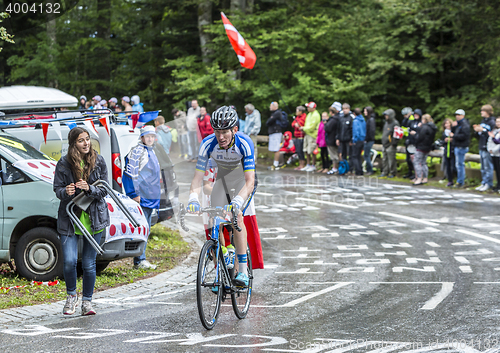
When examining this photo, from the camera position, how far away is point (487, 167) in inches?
670

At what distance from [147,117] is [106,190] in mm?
3817

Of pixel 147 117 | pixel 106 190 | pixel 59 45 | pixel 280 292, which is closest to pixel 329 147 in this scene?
pixel 147 117

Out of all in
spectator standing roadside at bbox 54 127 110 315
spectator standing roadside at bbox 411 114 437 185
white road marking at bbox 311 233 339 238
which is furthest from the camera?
spectator standing roadside at bbox 411 114 437 185

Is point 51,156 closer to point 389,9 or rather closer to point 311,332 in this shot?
point 311,332

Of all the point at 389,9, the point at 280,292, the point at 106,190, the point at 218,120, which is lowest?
the point at 280,292

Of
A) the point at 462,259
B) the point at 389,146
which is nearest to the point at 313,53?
the point at 389,146

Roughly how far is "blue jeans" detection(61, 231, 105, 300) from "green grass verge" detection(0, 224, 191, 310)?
856 millimetres

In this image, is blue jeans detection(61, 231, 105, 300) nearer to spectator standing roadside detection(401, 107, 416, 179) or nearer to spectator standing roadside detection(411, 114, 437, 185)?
spectator standing roadside detection(411, 114, 437, 185)

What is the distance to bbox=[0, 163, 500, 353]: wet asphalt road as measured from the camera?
585 cm

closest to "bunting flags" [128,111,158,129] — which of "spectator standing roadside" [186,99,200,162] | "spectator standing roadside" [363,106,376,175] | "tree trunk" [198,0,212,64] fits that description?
"spectator standing roadside" [363,106,376,175]

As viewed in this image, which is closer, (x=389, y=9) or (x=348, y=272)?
(x=348, y=272)

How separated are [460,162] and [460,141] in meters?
0.62

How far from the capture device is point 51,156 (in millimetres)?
9961

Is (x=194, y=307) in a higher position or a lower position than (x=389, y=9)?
lower
